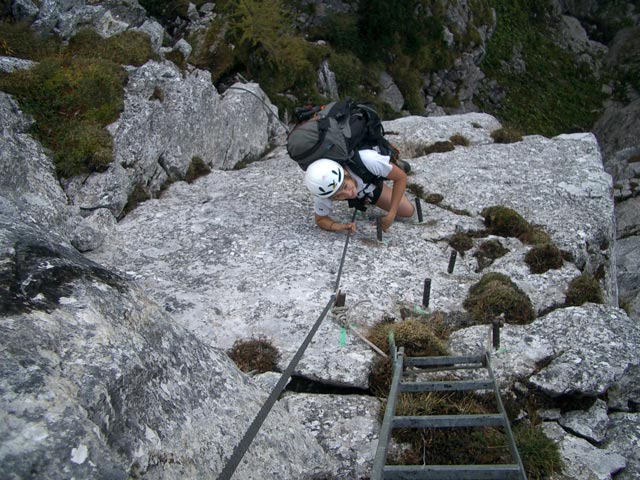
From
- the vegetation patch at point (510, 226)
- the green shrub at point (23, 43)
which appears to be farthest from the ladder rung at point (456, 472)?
the green shrub at point (23, 43)

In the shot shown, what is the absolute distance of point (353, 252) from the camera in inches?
512

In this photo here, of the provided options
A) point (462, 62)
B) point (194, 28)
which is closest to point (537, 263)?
point (194, 28)

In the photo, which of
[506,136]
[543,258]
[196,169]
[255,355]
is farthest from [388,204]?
[506,136]

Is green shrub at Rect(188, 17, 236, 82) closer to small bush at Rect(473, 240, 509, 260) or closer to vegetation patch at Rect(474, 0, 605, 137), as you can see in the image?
small bush at Rect(473, 240, 509, 260)

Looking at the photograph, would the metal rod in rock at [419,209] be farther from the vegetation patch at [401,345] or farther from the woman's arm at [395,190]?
the vegetation patch at [401,345]

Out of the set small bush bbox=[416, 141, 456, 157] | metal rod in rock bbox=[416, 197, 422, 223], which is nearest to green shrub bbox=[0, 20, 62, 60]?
metal rod in rock bbox=[416, 197, 422, 223]

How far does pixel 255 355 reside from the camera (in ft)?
30.3

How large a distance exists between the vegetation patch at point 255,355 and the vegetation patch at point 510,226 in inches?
306

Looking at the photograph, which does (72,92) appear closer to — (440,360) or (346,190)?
(346,190)

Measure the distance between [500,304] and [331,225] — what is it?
488 cm

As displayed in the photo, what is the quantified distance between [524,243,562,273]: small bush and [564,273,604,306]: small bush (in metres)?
0.97

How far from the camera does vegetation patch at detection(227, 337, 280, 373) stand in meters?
9.03

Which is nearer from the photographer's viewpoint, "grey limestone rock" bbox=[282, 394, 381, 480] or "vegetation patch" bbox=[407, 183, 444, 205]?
"grey limestone rock" bbox=[282, 394, 381, 480]

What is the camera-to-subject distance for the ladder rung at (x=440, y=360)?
7.98m
